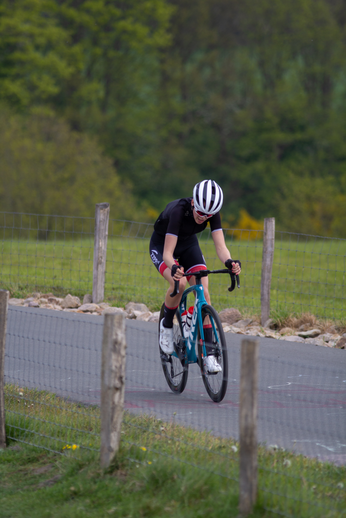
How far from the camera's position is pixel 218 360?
19.7 feet

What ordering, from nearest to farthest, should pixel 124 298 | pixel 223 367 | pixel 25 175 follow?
pixel 223 367 → pixel 124 298 → pixel 25 175

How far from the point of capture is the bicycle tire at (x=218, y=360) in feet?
18.6

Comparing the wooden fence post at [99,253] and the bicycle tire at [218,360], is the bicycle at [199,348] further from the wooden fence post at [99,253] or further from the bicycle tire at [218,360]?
the wooden fence post at [99,253]

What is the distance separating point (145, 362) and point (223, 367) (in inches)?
99.3

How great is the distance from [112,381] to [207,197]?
2.12 m

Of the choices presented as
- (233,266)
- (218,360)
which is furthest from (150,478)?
(233,266)

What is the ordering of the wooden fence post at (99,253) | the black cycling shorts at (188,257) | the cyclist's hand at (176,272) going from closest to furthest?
the cyclist's hand at (176,272) < the black cycling shorts at (188,257) < the wooden fence post at (99,253)

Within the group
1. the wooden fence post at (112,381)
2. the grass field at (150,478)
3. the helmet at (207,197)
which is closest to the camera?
the grass field at (150,478)

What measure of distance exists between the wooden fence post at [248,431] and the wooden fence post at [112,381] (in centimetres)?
95

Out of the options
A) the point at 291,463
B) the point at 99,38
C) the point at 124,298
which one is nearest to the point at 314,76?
the point at 99,38

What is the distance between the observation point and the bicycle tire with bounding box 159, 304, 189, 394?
6.35 metres

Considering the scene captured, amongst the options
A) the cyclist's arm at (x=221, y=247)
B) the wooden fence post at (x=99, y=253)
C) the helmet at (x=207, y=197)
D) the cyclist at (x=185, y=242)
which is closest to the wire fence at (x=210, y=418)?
the cyclist at (x=185, y=242)

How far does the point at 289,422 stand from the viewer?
5711mm

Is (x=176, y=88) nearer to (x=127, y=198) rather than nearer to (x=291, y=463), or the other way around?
(x=127, y=198)
